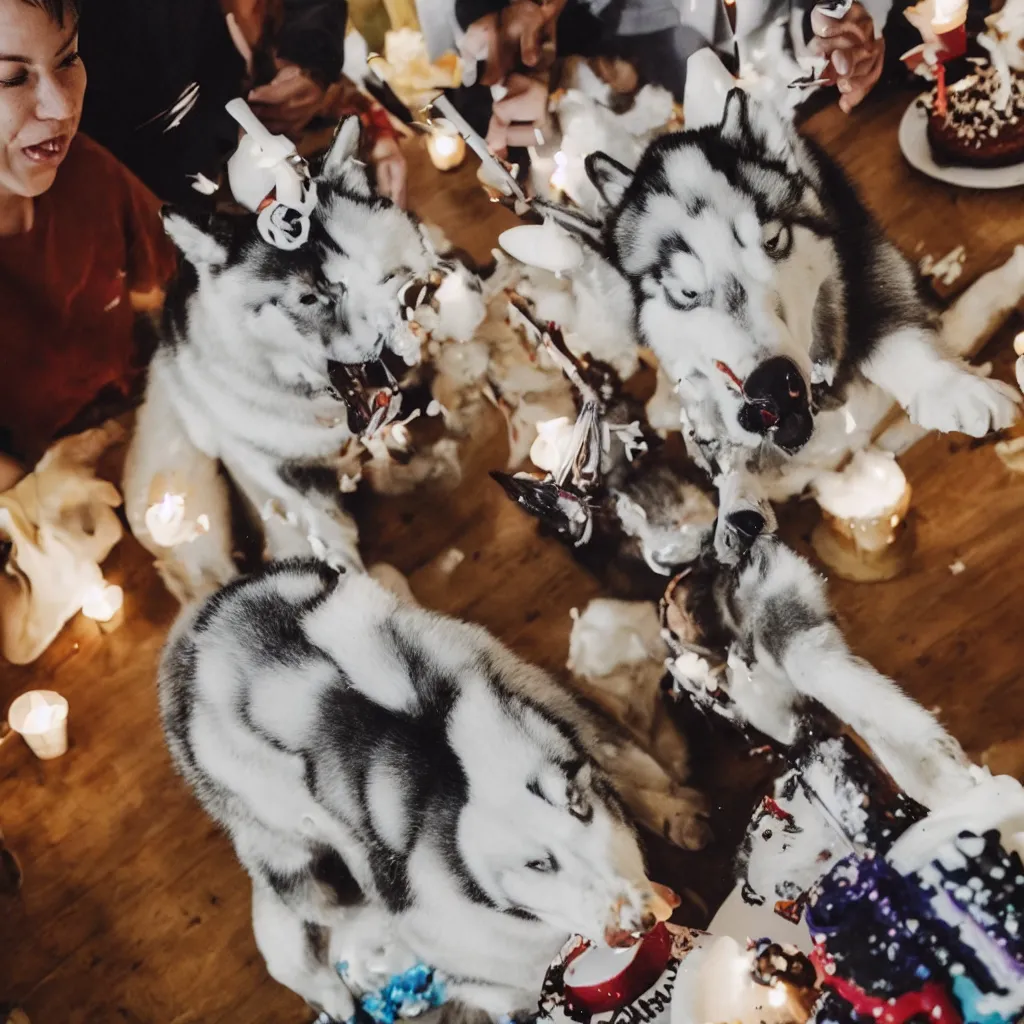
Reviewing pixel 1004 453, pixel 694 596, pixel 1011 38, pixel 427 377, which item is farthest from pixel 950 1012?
pixel 1011 38

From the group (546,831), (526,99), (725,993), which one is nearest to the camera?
(725,993)

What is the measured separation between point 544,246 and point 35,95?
0.71 m

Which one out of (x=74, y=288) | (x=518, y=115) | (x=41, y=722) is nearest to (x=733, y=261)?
(x=518, y=115)

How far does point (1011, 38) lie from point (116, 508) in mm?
1497

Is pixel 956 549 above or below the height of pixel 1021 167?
below

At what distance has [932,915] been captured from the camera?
889 mm

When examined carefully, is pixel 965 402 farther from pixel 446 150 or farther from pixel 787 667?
pixel 446 150

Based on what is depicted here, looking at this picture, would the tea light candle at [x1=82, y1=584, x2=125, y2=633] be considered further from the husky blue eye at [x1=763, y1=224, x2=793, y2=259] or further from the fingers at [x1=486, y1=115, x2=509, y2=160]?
the husky blue eye at [x1=763, y1=224, x2=793, y2=259]

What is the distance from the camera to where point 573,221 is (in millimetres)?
1313

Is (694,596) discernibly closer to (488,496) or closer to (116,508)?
(488,496)

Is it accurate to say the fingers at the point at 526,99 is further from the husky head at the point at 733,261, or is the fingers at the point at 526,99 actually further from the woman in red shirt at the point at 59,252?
the woman in red shirt at the point at 59,252

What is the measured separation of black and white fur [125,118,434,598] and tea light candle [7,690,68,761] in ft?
0.75

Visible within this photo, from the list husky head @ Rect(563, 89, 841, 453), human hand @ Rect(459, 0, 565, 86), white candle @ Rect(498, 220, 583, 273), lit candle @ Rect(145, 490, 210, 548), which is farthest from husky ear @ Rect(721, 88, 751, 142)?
lit candle @ Rect(145, 490, 210, 548)

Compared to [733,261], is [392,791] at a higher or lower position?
lower
